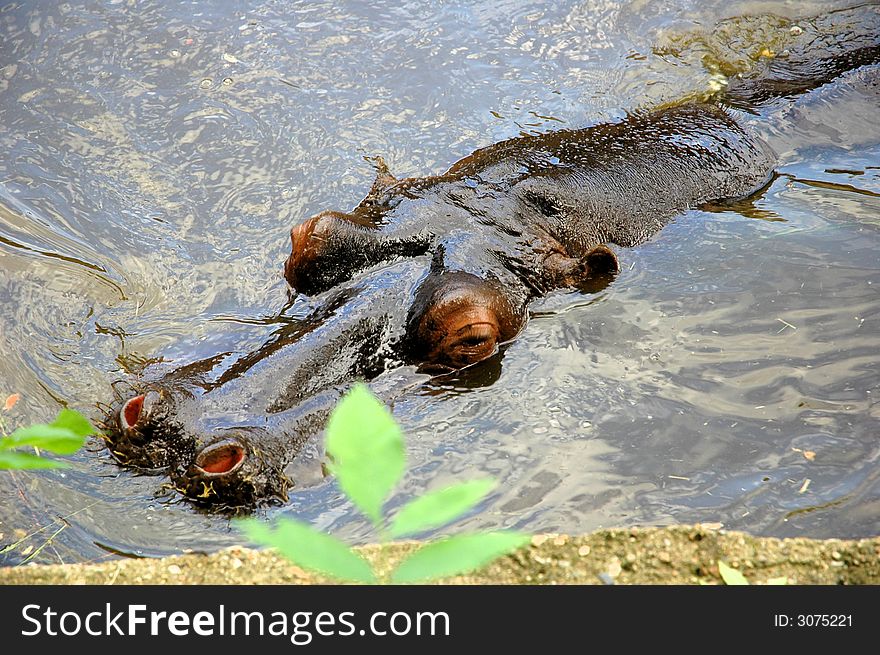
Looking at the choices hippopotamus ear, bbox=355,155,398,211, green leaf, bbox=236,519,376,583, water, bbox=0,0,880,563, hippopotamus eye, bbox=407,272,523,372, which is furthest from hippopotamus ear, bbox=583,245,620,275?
green leaf, bbox=236,519,376,583

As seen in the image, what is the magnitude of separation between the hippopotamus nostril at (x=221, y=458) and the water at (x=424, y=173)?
29cm

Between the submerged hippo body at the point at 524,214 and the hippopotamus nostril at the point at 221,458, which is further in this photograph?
the submerged hippo body at the point at 524,214

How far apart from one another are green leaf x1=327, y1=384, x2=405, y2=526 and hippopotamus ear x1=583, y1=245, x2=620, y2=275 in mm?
3217

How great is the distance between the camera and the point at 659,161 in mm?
5199

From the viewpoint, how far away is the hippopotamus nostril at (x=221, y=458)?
10.4 feet

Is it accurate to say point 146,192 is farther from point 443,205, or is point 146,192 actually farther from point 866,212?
point 866,212

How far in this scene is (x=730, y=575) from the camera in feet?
9.49

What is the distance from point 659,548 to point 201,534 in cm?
163

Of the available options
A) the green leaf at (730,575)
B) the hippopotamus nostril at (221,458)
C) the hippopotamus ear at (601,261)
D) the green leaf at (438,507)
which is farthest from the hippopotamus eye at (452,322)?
the green leaf at (438,507)

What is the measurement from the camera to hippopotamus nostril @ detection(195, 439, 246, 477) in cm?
316

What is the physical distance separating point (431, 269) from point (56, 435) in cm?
256

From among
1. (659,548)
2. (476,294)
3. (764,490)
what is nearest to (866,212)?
(764,490)

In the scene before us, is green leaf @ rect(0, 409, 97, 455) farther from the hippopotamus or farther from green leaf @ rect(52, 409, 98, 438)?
the hippopotamus

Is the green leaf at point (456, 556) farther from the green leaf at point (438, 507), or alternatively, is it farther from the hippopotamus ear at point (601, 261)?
the hippopotamus ear at point (601, 261)
